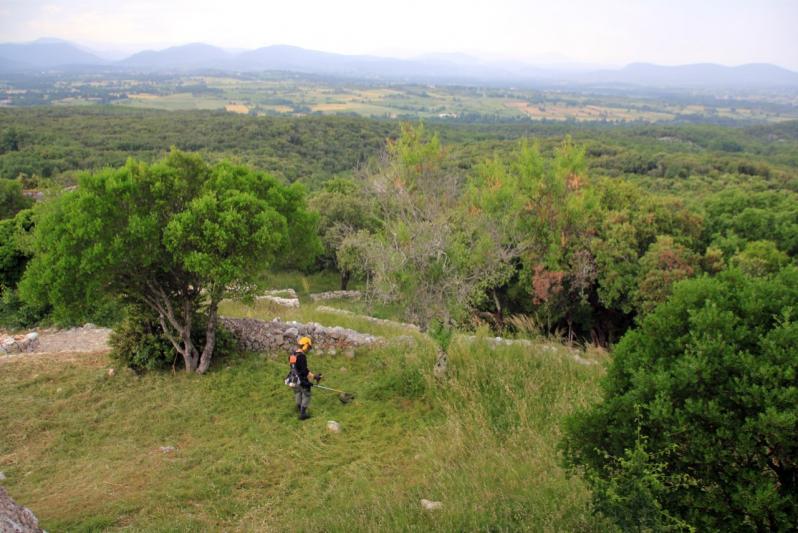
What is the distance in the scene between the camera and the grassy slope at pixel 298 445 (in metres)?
6.05

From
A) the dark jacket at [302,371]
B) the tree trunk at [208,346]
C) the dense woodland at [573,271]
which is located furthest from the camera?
the tree trunk at [208,346]

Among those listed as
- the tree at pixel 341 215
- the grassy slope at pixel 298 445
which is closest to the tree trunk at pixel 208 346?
the grassy slope at pixel 298 445

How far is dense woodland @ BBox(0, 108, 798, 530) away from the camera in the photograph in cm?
423

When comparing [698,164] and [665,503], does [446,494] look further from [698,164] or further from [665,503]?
[698,164]

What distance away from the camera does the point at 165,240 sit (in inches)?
384

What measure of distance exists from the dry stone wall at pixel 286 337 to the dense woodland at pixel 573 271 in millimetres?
1430

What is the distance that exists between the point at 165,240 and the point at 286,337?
3.69 metres

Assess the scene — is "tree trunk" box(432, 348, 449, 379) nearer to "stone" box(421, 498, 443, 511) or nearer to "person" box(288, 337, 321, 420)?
"person" box(288, 337, 321, 420)

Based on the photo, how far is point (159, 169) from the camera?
10359 millimetres

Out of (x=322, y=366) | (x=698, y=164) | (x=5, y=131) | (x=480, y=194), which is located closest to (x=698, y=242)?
(x=480, y=194)

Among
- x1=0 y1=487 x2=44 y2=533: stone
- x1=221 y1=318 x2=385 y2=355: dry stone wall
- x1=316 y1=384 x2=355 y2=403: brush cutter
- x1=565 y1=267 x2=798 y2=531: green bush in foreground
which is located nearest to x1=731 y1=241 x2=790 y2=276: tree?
x1=221 y1=318 x2=385 y2=355: dry stone wall

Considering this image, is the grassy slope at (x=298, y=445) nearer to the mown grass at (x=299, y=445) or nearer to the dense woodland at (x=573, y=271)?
the mown grass at (x=299, y=445)

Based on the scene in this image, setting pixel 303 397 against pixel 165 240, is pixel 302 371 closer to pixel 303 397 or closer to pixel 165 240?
pixel 303 397

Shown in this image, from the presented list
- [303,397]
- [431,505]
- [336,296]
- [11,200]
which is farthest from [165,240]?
[11,200]
